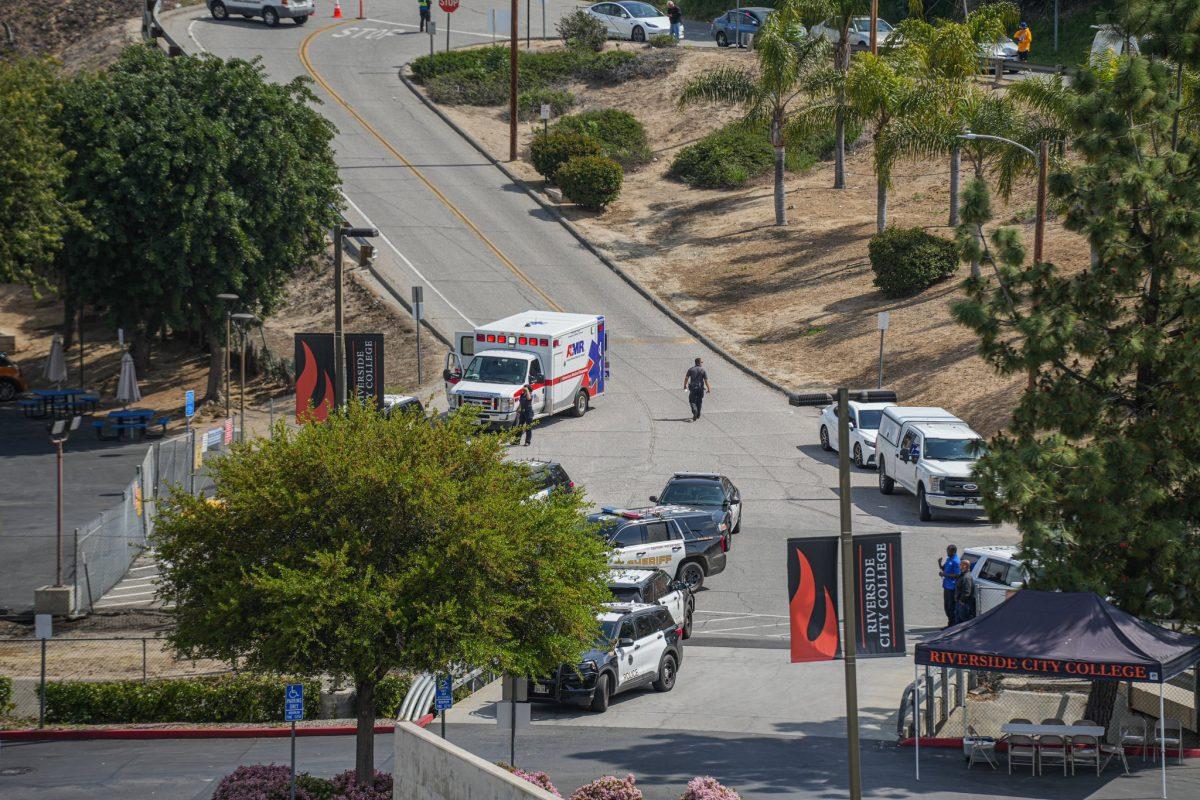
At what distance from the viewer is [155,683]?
80.5 feet

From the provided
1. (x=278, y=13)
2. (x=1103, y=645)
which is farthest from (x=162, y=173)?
(x=278, y=13)

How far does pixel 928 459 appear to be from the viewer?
33.3 metres

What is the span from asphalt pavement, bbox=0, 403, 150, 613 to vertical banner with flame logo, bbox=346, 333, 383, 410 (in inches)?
299

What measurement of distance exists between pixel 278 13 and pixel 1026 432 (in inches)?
2673

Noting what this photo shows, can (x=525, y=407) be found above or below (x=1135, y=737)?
below

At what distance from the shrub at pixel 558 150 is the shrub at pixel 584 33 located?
15.6 meters

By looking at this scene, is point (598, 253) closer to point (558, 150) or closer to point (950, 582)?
point (558, 150)

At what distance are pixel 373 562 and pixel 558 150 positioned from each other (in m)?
47.5

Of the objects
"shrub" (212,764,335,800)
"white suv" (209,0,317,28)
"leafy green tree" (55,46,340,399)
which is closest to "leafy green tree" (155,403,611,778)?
"shrub" (212,764,335,800)

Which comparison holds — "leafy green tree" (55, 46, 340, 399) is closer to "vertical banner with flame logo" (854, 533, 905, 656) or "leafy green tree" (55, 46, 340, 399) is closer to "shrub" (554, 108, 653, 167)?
"shrub" (554, 108, 653, 167)

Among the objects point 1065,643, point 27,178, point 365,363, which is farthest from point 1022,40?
point 1065,643

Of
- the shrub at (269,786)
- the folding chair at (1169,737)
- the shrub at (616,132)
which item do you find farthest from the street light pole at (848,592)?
the shrub at (616,132)

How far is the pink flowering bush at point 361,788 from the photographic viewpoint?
17.8 m

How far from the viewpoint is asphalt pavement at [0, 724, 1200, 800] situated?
19.2 m
